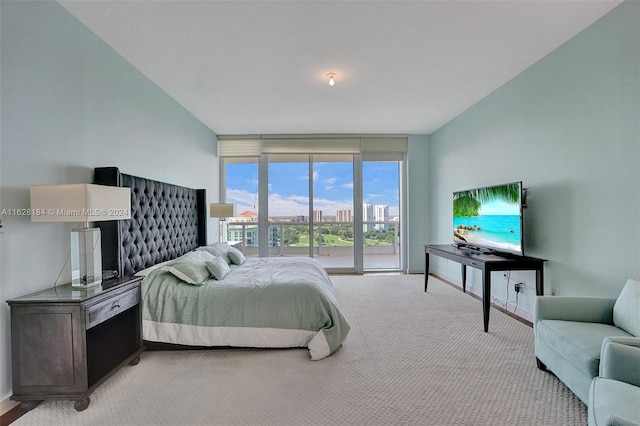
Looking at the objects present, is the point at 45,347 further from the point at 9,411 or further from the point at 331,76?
the point at 331,76

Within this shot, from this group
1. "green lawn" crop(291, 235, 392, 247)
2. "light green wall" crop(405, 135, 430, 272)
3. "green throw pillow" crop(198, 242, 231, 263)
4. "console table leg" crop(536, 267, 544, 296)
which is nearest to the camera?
"console table leg" crop(536, 267, 544, 296)

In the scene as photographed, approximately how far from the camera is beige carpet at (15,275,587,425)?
5.47 ft

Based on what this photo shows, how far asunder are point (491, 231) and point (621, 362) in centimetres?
208

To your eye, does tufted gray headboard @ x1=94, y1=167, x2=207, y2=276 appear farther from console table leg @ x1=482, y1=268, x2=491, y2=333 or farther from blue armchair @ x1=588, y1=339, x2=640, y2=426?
console table leg @ x1=482, y1=268, x2=491, y2=333

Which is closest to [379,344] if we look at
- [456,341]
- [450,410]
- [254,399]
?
[456,341]

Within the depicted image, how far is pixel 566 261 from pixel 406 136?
354cm

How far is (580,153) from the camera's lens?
8.14ft

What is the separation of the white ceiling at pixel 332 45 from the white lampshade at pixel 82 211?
136 centimetres

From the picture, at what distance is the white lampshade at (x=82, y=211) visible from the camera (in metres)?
1.75

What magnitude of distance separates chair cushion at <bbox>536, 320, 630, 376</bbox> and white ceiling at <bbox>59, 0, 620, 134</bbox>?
89.6 inches

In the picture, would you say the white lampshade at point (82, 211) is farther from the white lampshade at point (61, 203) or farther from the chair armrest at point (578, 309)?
the chair armrest at point (578, 309)

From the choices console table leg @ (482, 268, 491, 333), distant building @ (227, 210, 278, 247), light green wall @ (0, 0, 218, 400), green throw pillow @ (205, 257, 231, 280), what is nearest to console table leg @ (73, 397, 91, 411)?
light green wall @ (0, 0, 218, 400)

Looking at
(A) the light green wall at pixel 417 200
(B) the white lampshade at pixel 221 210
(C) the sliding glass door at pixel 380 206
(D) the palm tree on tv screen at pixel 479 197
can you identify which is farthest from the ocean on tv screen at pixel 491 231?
(B) the white lampshade at pixel 221 210

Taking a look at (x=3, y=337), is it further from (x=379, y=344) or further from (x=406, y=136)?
(x=406, y=136)
